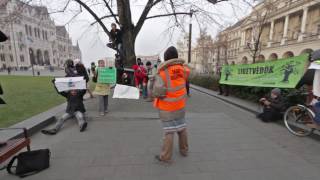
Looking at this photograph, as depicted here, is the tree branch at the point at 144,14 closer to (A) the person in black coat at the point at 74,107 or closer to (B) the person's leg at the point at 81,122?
(A) the person in black coat at the point at 74,107

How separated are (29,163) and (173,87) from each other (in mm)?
2628

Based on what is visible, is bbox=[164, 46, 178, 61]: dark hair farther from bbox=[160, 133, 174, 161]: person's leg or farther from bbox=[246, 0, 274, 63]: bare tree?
bbox=[246, 0, 274, 63]: bare tree

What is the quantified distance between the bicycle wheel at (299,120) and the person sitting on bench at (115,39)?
810 centimetres

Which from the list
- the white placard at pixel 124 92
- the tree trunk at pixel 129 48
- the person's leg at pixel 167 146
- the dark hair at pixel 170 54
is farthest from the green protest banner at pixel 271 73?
the tree trunk at pixel 129 48

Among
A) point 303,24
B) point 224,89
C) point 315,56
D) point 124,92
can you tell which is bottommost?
point 224,89

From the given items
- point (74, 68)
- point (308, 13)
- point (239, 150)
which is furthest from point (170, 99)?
point (308, 13)

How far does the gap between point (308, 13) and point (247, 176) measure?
39.5 metres

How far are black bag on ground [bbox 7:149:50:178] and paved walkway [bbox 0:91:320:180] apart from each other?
Answer: 12cm

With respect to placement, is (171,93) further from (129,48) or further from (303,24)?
(303,24)

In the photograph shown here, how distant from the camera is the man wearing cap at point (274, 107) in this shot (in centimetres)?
536

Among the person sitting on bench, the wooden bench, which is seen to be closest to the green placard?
the wooden bench

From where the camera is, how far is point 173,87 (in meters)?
3.00

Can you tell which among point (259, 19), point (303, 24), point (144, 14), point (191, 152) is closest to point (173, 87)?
point (191, 152)

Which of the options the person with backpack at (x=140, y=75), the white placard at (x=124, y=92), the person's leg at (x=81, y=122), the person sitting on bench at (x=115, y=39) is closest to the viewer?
the person's leg at (x=81, y=122)
